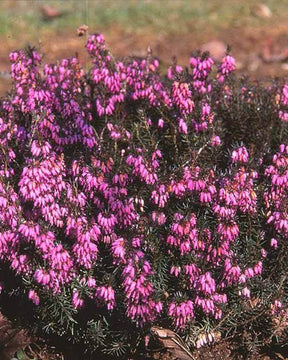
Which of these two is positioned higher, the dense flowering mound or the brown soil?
the dense flowering mound

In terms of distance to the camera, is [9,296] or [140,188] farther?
[9,296]

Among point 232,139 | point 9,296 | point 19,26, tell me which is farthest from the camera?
point 19,26

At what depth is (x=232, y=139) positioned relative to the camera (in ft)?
17.3

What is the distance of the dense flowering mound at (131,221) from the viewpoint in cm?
384

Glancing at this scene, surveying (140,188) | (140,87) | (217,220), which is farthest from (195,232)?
(140,87)

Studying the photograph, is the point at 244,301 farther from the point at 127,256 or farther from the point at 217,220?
the point at 127,256

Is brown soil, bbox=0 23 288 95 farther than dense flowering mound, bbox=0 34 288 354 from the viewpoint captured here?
Yes

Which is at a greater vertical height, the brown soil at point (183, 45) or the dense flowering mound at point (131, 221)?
the dense flowering mound at point (131, 221)

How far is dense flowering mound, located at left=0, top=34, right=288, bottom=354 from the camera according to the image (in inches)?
151

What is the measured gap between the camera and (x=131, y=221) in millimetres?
4062

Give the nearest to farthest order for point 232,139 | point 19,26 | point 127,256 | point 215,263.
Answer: point 127,256
point 215,263
point 232,139
point 19,26

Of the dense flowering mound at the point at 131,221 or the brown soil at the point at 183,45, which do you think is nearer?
the dense flowering mound at the point at 131,221

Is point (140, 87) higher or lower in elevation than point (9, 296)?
higher

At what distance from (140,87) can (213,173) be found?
1209 mm
